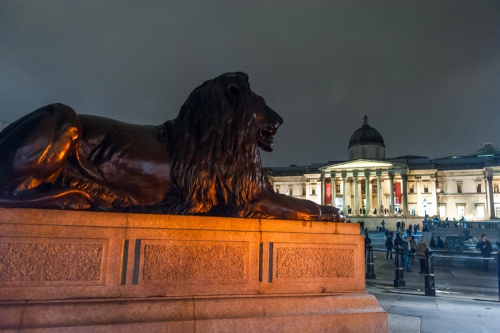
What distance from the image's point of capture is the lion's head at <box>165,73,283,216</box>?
336 cm

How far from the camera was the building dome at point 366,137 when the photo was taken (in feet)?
250

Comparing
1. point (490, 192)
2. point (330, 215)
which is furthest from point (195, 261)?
point (490, 192)

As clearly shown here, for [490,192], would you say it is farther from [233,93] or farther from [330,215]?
[233,93]

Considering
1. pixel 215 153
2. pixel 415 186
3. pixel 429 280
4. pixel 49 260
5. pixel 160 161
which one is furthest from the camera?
pixel 415 186

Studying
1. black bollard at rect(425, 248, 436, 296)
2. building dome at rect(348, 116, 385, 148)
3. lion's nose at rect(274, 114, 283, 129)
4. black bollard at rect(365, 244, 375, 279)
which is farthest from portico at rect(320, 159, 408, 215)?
lion's nose at rect(274, 114, 283, 129)

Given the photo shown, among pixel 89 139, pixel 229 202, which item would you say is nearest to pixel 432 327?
pixel 229 202

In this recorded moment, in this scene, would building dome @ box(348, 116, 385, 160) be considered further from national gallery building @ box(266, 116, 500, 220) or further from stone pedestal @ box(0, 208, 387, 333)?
stone pedestal @ box(0, 208, 387, 333)

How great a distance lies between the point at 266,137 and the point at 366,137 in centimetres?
7661

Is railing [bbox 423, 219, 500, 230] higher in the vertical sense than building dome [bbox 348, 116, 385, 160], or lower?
lower

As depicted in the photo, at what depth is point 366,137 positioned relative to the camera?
76.4m

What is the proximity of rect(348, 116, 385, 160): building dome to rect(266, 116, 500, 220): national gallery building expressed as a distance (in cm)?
501

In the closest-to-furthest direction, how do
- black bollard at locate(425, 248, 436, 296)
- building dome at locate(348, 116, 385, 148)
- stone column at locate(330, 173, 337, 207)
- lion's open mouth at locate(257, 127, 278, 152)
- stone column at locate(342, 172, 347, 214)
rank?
lion's open mouth at locate(257, 127, 278, 152), black bollard at locate(425, 248, 436, 296), stone column at locate(342, 172, 347, 214), stone column at locate(330, 173, 337, 207), building dome at locate(348, 116, 385, 148)

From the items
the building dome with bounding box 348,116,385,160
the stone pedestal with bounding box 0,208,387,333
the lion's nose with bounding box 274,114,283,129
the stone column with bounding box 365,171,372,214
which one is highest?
the building dome with bounding box 348,116,385,160

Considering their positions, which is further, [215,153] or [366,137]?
[366,137]
